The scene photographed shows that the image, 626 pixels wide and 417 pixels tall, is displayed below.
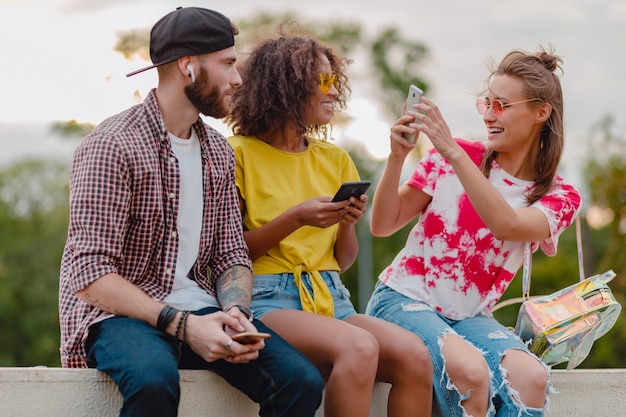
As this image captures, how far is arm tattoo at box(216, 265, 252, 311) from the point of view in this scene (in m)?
3.86

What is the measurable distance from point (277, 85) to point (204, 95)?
0.70 metres

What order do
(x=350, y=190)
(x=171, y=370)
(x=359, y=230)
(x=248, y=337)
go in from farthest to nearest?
(x=359, y=230)
(x=350, y=190)
(x=248, y=337)
(x=171, y=370)

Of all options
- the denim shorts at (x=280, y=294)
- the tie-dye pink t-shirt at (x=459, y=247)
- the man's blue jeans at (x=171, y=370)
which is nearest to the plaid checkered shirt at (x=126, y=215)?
the man's blue jeans at (x=171, y=370)

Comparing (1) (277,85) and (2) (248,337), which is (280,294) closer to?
(2) (248,337)

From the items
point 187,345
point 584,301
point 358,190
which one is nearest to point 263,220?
point 358,190

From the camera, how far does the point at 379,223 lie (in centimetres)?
473

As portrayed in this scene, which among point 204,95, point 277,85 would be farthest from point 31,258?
point 204,95

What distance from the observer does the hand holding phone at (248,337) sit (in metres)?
3.48

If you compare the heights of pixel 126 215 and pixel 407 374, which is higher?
pixel 126 215

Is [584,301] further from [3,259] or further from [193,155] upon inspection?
[3,259]

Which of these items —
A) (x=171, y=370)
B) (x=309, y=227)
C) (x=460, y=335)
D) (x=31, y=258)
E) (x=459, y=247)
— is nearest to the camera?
(x=171, y=370)

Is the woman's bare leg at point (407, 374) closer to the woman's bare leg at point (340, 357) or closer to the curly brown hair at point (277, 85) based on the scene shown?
the woman's bare leg at point (340, 357)

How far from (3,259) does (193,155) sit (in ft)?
94.4

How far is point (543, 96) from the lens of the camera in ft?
15.4
